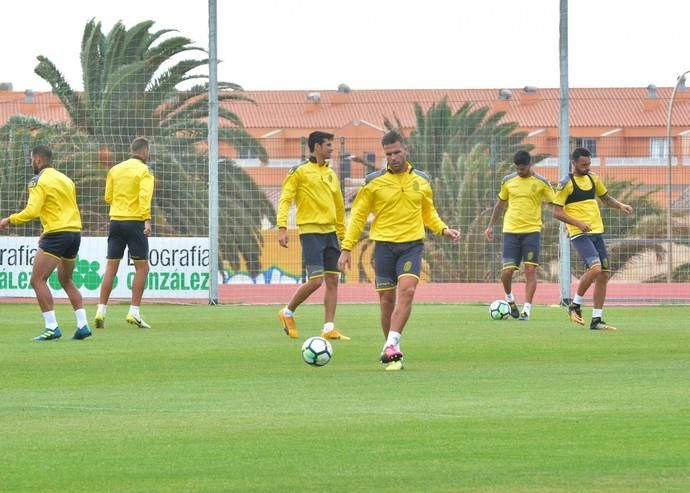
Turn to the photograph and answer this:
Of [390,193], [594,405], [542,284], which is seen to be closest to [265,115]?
[542,284]

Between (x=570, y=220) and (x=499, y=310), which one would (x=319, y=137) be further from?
(x=499, y=310)

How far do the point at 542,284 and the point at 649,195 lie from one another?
8.94ft

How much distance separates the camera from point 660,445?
7.66m

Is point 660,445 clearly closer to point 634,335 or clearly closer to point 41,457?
point 41,457

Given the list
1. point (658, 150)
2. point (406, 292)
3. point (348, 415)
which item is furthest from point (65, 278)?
point (658, 150)

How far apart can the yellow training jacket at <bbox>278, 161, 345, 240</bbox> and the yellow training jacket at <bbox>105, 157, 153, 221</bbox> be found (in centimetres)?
278

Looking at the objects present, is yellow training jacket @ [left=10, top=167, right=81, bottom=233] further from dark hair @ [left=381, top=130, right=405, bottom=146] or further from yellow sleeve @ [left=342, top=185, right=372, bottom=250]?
dark hair @ [left=381, top=130, right=405, bottom=146]

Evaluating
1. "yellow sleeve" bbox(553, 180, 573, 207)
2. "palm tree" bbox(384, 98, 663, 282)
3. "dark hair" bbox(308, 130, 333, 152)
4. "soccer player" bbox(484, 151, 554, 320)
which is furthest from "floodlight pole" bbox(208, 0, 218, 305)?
"dark hair" bbox(308, 130, 333, 152)

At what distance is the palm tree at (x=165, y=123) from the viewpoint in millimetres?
28156

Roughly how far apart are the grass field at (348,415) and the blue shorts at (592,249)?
1.83 metres

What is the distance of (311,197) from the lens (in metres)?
16.4

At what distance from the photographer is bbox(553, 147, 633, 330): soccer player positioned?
18250 millimetres

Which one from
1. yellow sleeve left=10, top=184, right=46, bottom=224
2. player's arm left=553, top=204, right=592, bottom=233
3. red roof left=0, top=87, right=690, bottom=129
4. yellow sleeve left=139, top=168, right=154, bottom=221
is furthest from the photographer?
red roof left=0, top=87, right=690, bottom=129

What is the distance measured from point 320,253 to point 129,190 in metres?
3.35
